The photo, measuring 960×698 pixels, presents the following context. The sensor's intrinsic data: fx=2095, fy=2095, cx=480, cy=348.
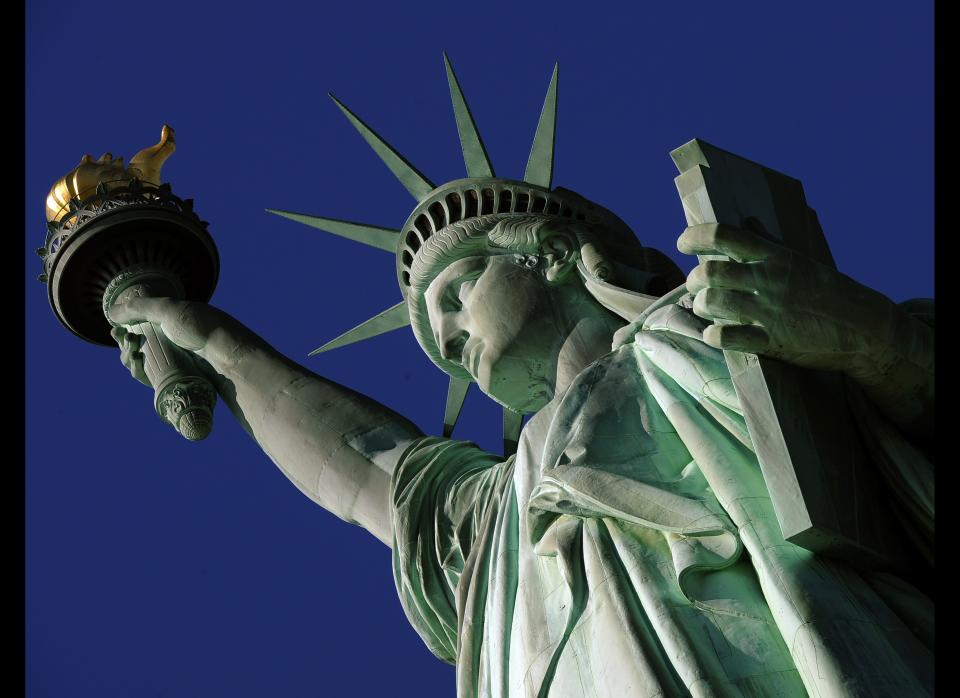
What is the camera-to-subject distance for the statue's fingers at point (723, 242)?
8.28 meters

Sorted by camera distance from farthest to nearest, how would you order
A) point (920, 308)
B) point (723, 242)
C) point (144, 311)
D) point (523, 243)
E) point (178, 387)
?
1. point (144, 311)
2. point (178, 387)
3. point (523, 243)
4. point (920, 308)
5. point (723, 242)

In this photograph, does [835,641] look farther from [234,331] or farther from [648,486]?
[234,331]

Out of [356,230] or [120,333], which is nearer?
[356,230]

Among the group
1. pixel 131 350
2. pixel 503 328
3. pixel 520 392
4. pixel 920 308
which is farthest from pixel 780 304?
pixel 131 350

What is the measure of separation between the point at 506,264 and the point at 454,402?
4.78 ft

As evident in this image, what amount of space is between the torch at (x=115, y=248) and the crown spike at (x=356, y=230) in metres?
1.65

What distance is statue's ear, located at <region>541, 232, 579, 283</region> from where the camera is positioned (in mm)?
11156

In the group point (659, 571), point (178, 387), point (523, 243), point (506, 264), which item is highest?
point (178, 387)

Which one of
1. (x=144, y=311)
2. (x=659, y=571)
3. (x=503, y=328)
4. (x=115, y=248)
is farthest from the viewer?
(x=115, y=248)

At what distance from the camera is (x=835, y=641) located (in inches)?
316

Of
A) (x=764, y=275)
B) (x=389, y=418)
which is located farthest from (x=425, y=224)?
(x=764, y=275)

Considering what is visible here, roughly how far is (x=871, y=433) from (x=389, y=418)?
4072 millimetres

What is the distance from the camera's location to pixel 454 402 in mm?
12531

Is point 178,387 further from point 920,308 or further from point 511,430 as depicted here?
point 920,308
